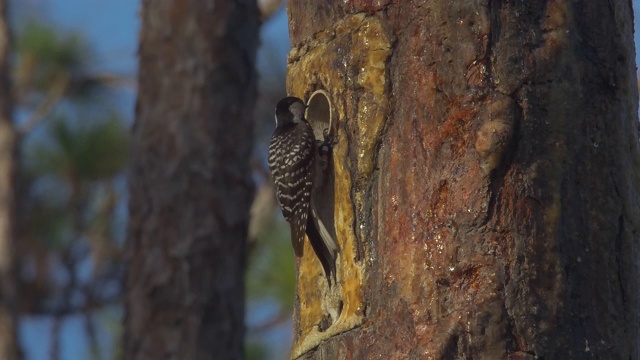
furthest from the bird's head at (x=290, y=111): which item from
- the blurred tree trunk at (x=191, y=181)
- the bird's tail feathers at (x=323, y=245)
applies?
the blurred tree trunk at (x=191, y=181)

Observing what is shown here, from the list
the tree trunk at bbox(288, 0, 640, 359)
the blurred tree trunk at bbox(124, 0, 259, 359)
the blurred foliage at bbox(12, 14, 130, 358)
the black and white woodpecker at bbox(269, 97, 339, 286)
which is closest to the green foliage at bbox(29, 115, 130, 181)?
the blurred foliage at bbox(12, 14, 130, 358)

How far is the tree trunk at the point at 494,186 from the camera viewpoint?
3.44 m

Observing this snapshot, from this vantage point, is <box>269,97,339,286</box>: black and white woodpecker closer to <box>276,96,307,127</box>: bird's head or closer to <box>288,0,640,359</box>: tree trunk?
<box>276,96,307,127</box>: bird's head

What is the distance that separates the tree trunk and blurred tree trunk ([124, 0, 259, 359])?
2.12 m

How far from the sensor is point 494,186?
350cm

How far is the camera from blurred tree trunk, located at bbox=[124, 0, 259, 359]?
5.99m

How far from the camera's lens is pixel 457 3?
12.1ft

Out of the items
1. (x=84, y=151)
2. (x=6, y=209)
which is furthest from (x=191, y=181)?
(x=84, y=151)

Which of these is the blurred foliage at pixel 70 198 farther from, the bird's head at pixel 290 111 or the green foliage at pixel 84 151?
the bird's head at pixel 290 111

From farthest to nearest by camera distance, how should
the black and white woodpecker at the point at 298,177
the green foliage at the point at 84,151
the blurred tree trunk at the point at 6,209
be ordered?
the green foliage at the point at 84,151 < the blurred tree trunk at the point at 6,209 < the black and white woodpecker at the point at 298,177

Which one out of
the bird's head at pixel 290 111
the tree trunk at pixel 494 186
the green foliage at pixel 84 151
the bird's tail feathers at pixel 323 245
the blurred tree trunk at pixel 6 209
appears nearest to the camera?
the tree trunk at pixel 494 186

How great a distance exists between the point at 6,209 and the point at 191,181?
10.6 feet

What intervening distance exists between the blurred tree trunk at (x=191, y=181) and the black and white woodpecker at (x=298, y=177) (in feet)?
3.89

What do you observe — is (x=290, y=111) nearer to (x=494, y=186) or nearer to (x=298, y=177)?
(x=298, y=177)
